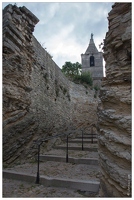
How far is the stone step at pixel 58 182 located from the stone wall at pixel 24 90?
0.50 m

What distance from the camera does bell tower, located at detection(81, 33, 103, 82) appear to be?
83.8ft

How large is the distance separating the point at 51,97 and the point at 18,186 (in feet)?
13.8

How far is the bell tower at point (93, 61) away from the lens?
25.5 meters

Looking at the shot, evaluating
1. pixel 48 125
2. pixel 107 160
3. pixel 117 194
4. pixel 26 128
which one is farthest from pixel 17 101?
pixel 117 194

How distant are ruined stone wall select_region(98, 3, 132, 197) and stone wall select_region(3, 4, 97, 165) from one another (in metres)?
2.38

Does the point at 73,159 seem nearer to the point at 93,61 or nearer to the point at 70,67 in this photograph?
the point at 70,67

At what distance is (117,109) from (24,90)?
3.10 metres

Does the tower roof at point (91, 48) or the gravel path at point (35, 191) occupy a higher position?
the tower roof at point (91, 48)

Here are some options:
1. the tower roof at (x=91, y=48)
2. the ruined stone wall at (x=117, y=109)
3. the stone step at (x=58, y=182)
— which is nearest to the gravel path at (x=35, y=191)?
the stone step at (x=58, y=182)

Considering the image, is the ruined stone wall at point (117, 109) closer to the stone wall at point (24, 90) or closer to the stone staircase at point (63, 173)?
the stone staircase at point (63, 173)

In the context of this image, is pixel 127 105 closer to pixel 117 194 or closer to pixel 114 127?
pixel 114 127

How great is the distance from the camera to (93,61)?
2650cm

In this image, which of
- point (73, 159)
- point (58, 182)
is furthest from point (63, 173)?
point (73, 159)

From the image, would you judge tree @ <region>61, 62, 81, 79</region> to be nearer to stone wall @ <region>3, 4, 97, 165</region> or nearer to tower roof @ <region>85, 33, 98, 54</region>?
tower roof @ <region>85, 33, 98, 54</region>
